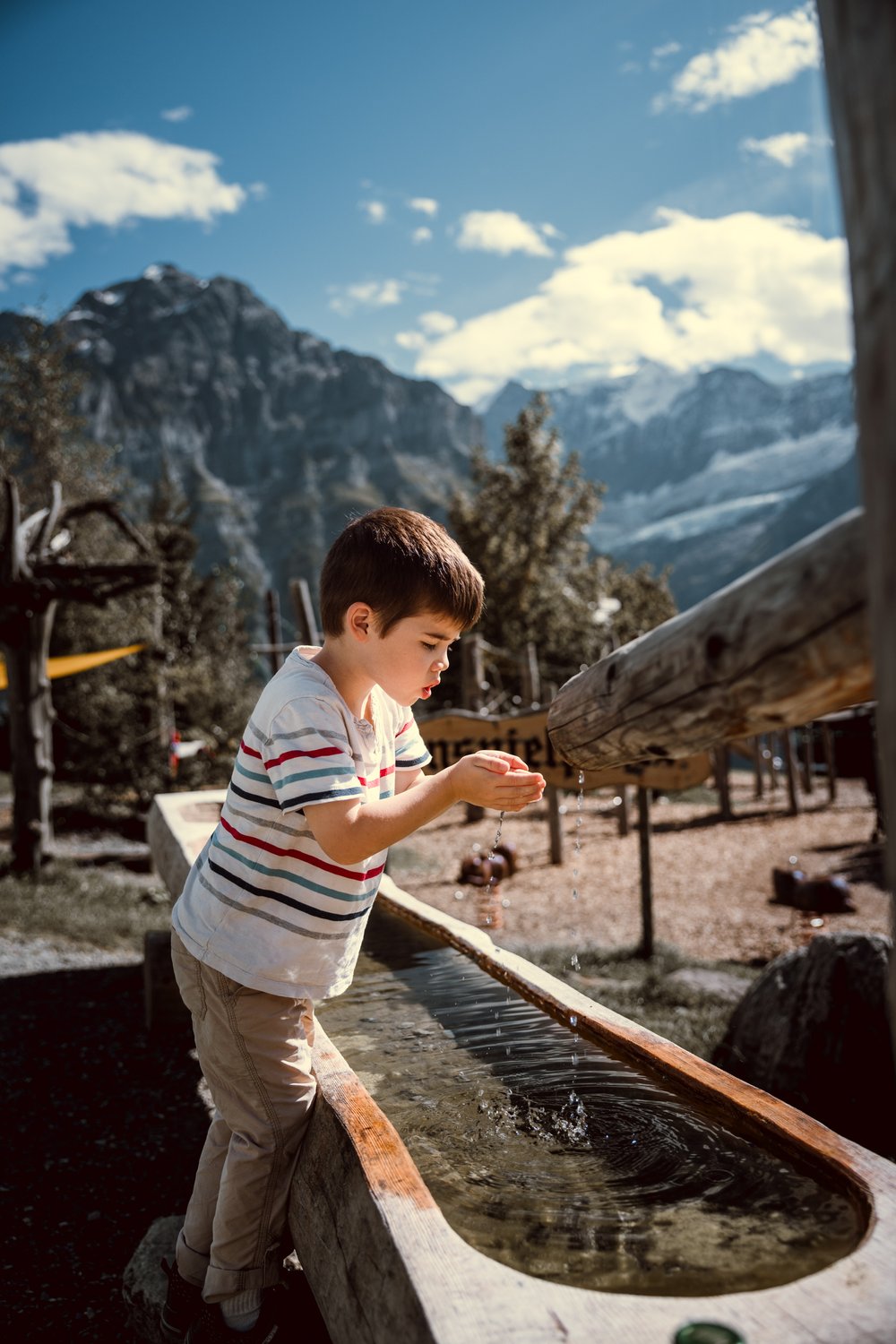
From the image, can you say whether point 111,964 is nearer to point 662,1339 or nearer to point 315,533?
point 662,1339

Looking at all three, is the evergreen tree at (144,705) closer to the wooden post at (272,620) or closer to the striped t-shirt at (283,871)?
the wooden post at (272,620)

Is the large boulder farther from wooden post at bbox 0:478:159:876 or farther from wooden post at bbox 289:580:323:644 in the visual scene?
wooden post at bbox 289:580:323:644

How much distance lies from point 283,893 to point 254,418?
12691 cm

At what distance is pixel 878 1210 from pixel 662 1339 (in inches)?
20.2

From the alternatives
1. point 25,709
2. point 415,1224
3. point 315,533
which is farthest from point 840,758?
point 315,533

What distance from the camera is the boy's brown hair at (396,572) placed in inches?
85.3

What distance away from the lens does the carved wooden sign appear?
6.04m

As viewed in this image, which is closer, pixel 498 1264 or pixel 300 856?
pixel 498 1264

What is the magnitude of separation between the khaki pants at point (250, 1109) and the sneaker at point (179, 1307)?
0.13 m

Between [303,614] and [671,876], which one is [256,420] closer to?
[303,614]

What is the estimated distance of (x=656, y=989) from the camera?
5.45 metres

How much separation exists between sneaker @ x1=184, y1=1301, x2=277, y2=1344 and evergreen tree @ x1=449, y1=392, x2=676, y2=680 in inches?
822

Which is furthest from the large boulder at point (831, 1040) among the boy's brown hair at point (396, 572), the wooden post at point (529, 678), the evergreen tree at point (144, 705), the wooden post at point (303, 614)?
the evergreen tree at point (144, 705)

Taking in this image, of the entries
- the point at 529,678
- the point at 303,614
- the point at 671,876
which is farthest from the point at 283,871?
the point at 529,678
